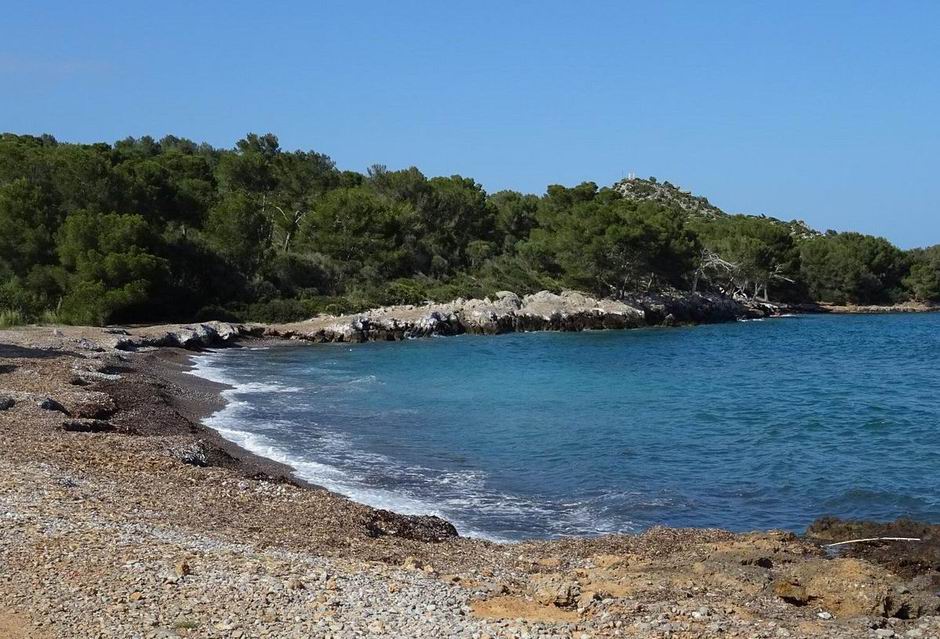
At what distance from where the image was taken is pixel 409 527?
1180 centimetres

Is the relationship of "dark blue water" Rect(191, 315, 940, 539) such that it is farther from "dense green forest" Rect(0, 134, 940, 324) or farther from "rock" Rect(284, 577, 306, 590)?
"dense green forest" Rect(0, 134, 940, 324)

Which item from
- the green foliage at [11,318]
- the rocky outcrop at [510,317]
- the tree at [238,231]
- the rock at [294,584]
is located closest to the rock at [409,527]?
the rock at [294,584]

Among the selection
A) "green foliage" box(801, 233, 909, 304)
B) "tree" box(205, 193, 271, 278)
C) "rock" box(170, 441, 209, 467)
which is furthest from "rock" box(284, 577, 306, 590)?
"green foliage" box(801, 233, 909, 304)

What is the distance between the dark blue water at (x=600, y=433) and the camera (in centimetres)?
1448

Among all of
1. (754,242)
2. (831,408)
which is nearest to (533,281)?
(754,242)

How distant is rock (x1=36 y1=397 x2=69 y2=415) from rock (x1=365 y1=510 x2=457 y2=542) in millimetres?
8494

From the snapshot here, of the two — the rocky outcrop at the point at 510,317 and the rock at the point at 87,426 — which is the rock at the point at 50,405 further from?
the rocky outcrop at the point at 510,317

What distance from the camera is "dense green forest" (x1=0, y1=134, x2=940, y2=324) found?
44438 mm

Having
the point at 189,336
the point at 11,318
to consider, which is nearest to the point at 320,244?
the point at 189,336

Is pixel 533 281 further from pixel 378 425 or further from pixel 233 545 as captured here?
pixel 233 545

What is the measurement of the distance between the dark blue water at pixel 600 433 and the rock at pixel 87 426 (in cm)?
300

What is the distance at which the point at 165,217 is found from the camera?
5656cm

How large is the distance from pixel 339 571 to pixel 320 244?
5289 cm

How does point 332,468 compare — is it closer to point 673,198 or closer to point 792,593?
point 792,593
